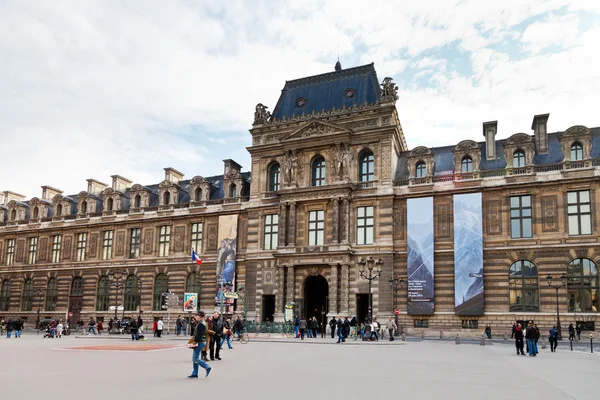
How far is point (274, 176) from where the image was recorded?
5319 cm

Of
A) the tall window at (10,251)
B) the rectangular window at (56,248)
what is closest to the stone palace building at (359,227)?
the rectangular window at (56,248)

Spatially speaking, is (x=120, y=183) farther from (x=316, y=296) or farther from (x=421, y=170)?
(x=421, y=170)

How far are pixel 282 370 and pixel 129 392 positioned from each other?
19.6 ft

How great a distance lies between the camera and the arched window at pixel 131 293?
57.9 metres

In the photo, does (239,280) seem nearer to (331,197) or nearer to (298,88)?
(331,197)

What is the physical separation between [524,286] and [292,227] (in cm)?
1888

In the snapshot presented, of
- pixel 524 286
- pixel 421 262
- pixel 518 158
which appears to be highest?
pixel 518 158

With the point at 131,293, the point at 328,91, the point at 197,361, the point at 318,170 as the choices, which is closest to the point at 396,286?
the point at 318,170

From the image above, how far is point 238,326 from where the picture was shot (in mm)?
36000

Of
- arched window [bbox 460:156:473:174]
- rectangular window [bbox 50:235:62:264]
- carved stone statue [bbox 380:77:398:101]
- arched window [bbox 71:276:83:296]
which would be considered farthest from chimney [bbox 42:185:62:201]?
arched window [bbox 460:156:473:174]

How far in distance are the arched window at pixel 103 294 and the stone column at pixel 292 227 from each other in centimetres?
2238

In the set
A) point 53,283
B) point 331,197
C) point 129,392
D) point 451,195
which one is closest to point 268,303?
point 331,197

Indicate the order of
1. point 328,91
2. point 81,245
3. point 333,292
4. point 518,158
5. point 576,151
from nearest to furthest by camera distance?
point 576,151 → point 518,158 → point 333,292 → point 328,91 → point 81,245

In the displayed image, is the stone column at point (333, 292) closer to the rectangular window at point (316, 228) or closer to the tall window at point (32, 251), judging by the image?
the rectangular window at point (316, 228)
